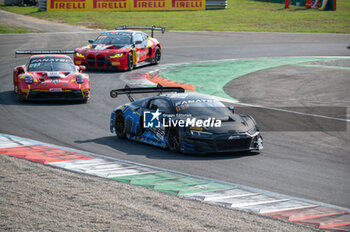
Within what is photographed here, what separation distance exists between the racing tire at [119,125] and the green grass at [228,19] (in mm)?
28543

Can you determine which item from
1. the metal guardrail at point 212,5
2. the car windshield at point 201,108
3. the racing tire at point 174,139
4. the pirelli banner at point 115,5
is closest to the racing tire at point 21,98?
the car windshield at point 201,108

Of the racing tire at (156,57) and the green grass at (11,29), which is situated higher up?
the racing tire at (156,57)

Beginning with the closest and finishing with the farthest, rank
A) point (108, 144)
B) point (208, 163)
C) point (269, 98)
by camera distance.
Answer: point (208, 163) < point (108, 144) < point (269, 98)

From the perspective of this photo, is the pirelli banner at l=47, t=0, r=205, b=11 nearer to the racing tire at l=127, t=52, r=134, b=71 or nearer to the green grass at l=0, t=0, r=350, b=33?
the green grass at l=0, t=0, r=350, b=33

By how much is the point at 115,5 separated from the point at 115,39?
2667 centimetres

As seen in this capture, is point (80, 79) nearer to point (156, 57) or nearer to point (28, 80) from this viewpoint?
point (28, 80)

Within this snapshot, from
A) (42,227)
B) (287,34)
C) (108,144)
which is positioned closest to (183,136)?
(108,144)

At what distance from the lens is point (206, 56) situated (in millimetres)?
28703

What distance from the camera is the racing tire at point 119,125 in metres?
13.0

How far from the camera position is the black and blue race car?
11250 mm

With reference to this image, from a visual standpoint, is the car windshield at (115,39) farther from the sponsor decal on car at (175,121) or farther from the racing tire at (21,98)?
the sponsor decal on car at (175,121)

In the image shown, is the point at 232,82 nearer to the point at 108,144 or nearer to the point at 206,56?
the point at 206,56

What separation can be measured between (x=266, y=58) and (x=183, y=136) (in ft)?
57.3

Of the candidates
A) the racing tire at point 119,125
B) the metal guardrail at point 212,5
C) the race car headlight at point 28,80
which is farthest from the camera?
the metal guardrail at point 212,5
